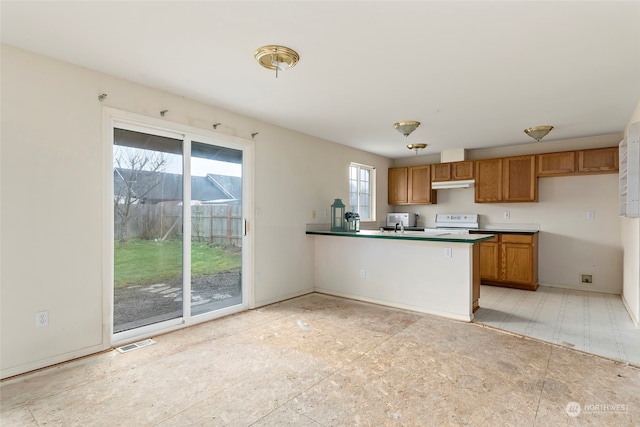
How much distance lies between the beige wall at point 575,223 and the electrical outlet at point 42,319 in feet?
20.6

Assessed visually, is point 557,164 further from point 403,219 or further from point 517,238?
point 403,219

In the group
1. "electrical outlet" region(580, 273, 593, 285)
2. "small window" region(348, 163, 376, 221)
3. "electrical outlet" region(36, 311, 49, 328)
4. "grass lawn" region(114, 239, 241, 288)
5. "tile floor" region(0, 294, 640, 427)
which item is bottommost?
Result: "tile floor" region(0, 294, 640, 427)

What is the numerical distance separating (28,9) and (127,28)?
509mm

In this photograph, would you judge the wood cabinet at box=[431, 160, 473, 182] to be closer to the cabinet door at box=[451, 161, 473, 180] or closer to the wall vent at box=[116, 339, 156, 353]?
the cabinet door at box=[451, 161, 473, 180]

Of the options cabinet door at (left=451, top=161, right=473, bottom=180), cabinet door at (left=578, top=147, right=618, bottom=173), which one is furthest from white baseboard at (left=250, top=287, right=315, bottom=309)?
cabinet door at (left=578, top=147, right=618, bottom=173)

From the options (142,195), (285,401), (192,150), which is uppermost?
(192,150)

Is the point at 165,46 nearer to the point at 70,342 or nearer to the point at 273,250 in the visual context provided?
the point at 70,342

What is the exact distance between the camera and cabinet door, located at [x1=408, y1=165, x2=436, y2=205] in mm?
6371

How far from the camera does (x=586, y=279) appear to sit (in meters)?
5.04

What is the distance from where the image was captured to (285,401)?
208 cm

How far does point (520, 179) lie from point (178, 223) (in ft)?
16.9

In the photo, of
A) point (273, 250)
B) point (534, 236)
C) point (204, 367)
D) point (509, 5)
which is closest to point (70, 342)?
point (204, 367)

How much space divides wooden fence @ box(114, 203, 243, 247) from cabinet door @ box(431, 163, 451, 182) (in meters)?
3.90

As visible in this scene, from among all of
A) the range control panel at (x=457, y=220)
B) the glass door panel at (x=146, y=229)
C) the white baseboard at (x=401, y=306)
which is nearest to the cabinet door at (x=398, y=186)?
the range control panel at (x=457, y=220)
